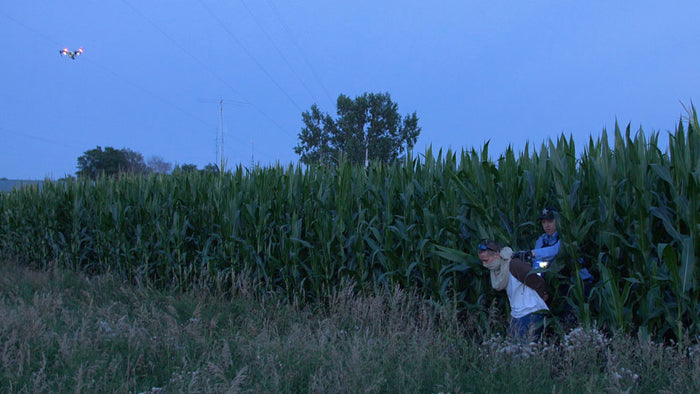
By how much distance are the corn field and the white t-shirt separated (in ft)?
1.00

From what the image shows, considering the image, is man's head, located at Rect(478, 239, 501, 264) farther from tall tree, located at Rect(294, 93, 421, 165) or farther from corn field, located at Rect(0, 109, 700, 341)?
tall tree, located at Rect(294, 93, 421, 165)

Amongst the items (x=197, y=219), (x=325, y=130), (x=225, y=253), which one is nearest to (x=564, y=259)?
(x=225, y=253)

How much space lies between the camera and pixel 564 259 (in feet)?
13.6

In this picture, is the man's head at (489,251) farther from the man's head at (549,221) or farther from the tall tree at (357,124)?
the tall tree at (357,124)

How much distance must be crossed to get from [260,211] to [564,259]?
4.11 m

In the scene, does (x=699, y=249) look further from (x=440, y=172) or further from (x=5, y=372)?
(x=5, y=372)

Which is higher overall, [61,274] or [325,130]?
[325,130]

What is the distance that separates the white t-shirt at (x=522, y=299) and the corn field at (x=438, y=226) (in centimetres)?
30

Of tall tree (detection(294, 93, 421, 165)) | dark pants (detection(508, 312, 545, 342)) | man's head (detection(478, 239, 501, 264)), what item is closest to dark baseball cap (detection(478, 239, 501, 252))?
man's head (detection(478, 239, 501, 264))

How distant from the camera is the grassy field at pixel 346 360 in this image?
3150 mm

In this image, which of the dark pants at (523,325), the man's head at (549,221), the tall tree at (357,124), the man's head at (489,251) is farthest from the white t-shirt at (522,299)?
the tall tree at (357,124)

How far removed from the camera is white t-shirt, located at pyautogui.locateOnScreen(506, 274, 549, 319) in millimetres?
4023

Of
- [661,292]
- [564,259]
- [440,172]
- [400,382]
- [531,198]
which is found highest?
[440,172]

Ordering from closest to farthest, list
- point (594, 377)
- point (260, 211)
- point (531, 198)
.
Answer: point (594, 377) → point (531, 198) → point (260, 211)
